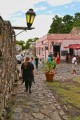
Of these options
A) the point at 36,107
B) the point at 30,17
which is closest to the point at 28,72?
the point at 36,107

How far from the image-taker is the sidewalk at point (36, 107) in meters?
8.51

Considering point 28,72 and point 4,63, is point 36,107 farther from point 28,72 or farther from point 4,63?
point 28,72

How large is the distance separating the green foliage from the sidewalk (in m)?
64.7

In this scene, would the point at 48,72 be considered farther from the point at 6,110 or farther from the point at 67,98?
the point at 6,110

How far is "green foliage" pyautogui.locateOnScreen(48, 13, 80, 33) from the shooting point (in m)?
76.9

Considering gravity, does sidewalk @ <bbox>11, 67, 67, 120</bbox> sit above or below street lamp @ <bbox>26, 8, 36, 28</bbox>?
below

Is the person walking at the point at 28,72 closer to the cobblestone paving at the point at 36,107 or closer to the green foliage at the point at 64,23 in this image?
the cobblestone paving at the point at 36,107

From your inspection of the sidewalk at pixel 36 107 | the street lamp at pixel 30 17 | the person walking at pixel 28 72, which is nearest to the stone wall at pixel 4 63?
the sidewalk at pixel 36 107

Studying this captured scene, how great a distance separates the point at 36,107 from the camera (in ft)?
32.3

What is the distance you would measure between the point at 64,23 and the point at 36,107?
7554 centimetres

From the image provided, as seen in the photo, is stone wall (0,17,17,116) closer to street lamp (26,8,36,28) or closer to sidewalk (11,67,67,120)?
sidewalk (11,67,67,120)

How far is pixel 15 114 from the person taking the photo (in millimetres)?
8609

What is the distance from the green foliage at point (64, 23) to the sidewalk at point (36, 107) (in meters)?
64.7

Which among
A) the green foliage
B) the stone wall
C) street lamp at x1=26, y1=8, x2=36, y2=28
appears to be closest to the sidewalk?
the stone wall
